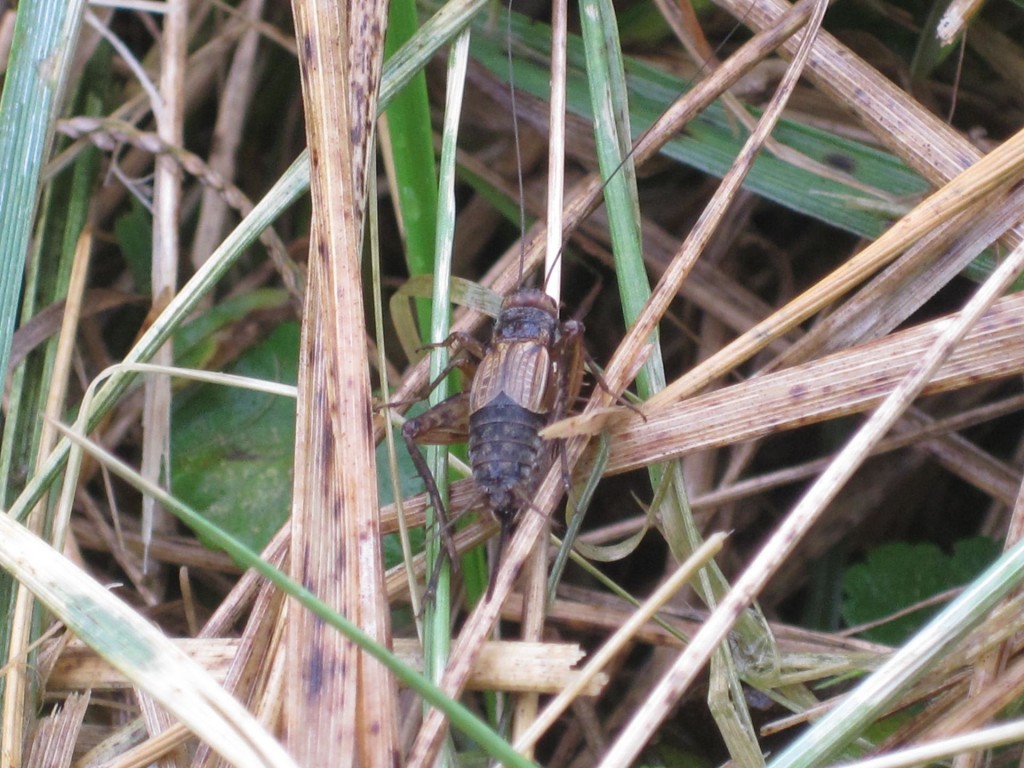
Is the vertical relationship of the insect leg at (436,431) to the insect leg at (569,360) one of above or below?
below

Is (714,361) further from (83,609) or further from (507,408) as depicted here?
(83,609)

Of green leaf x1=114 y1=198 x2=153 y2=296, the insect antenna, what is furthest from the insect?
green leaf x1=114 y1=198 x2=153 y2=296

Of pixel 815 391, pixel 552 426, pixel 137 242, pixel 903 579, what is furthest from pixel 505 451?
pixel 137 242

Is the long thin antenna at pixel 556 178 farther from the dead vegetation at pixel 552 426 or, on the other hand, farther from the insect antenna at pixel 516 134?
the insect antenna at pixel 516 134

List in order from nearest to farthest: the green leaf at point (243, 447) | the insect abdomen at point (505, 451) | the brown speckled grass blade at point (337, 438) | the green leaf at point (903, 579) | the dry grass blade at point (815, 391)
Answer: the brown speckled grass blade at point (337, 438)
the dry grass blade at point (815, 391)
the insect abdomen at point (505, 451)
the green leaf at point (903, 579)
the green leaf at point (243, 447)

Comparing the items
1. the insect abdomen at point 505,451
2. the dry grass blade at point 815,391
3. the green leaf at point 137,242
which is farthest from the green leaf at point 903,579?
the green leaf at point 137,242

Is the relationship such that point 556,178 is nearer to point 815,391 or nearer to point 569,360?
point 569,360

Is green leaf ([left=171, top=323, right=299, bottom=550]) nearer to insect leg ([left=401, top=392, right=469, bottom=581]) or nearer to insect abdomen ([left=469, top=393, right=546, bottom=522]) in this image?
insect leg ([left=401, top=392, right=469, bottom=581])
